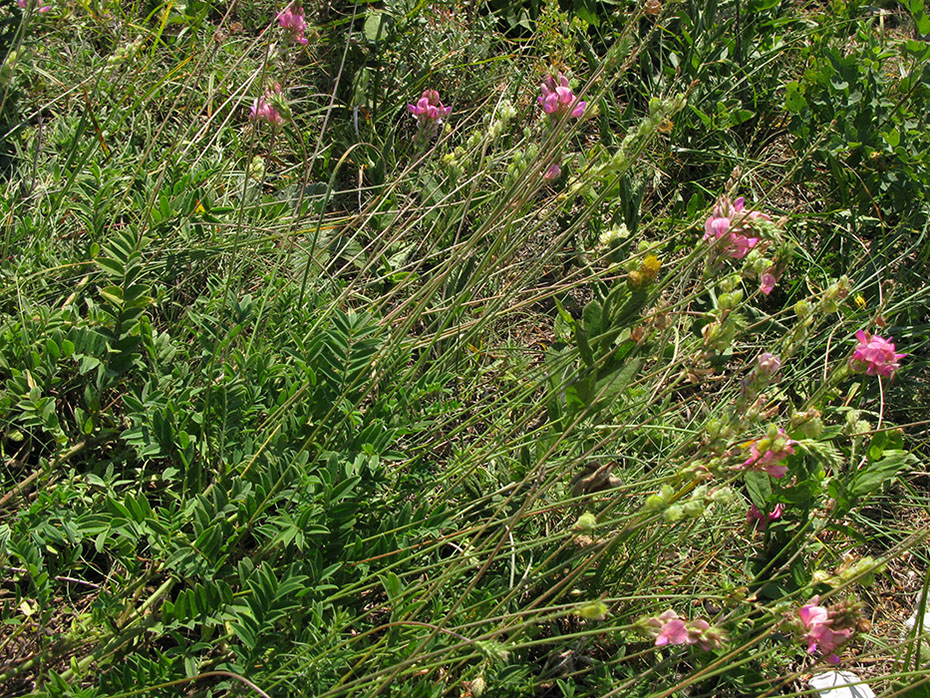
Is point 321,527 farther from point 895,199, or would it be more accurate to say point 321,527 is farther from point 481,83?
point 895,199

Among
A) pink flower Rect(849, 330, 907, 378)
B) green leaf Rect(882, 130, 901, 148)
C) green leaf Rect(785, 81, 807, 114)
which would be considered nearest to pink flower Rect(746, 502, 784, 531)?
pink flower Rect(849, 330, 907, 378)

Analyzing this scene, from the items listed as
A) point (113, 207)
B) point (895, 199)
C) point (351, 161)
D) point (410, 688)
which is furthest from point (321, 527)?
point (895, 199)

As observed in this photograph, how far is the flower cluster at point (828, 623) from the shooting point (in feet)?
4.02

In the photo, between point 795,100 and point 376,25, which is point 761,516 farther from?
point 376,25

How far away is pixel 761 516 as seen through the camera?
1.82 metres

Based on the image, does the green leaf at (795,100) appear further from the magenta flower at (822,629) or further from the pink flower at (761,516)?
the magenta flower at (822,629)

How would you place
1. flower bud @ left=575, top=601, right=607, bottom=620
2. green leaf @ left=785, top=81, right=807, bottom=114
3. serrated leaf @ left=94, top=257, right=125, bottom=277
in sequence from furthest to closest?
green leaf @ left=785, top=81, right=807, bottom=114 → serrated leaf @ left=94, top=257, right=125, bottom=277 → flower bud @ left=575, top=601, right=607, bottom=620

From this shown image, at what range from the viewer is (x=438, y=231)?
2.29m

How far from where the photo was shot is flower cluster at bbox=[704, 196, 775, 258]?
1.36m

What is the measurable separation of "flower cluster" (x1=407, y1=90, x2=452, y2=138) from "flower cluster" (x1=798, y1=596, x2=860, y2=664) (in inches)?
61.6

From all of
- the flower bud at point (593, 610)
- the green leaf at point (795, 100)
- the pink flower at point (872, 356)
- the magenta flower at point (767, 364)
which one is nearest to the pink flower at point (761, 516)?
the pink flower at point (872, 356)

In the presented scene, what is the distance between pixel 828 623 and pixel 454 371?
3.32 ft

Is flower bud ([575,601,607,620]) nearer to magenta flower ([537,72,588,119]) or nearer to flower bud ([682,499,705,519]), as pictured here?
flower bud ([682,499,705,519])

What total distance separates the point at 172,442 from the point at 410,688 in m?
0.61
